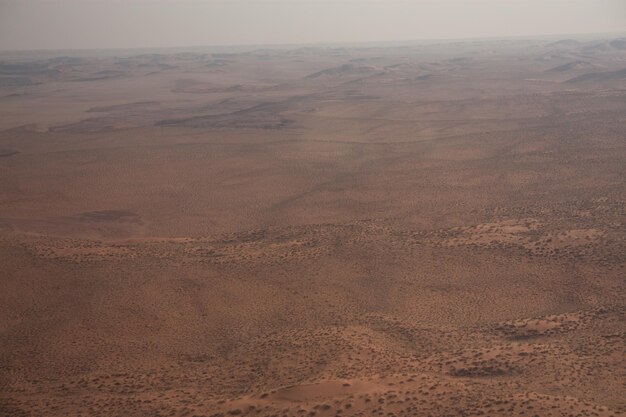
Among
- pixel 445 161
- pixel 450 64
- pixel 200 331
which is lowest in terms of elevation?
pixel 200 331

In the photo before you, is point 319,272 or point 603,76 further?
point 603,76

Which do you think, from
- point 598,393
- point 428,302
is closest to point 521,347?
point 598,393

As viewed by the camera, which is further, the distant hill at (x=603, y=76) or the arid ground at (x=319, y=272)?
the distant hill at (x=603, y=76)

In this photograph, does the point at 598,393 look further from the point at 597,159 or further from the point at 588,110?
the point at 588,110

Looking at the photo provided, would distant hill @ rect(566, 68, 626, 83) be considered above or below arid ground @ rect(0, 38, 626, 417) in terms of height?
above

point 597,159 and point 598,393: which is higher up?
point 597,159

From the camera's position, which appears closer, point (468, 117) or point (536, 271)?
point (536, 271)

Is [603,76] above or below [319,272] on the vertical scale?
above

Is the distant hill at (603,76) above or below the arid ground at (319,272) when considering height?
above
